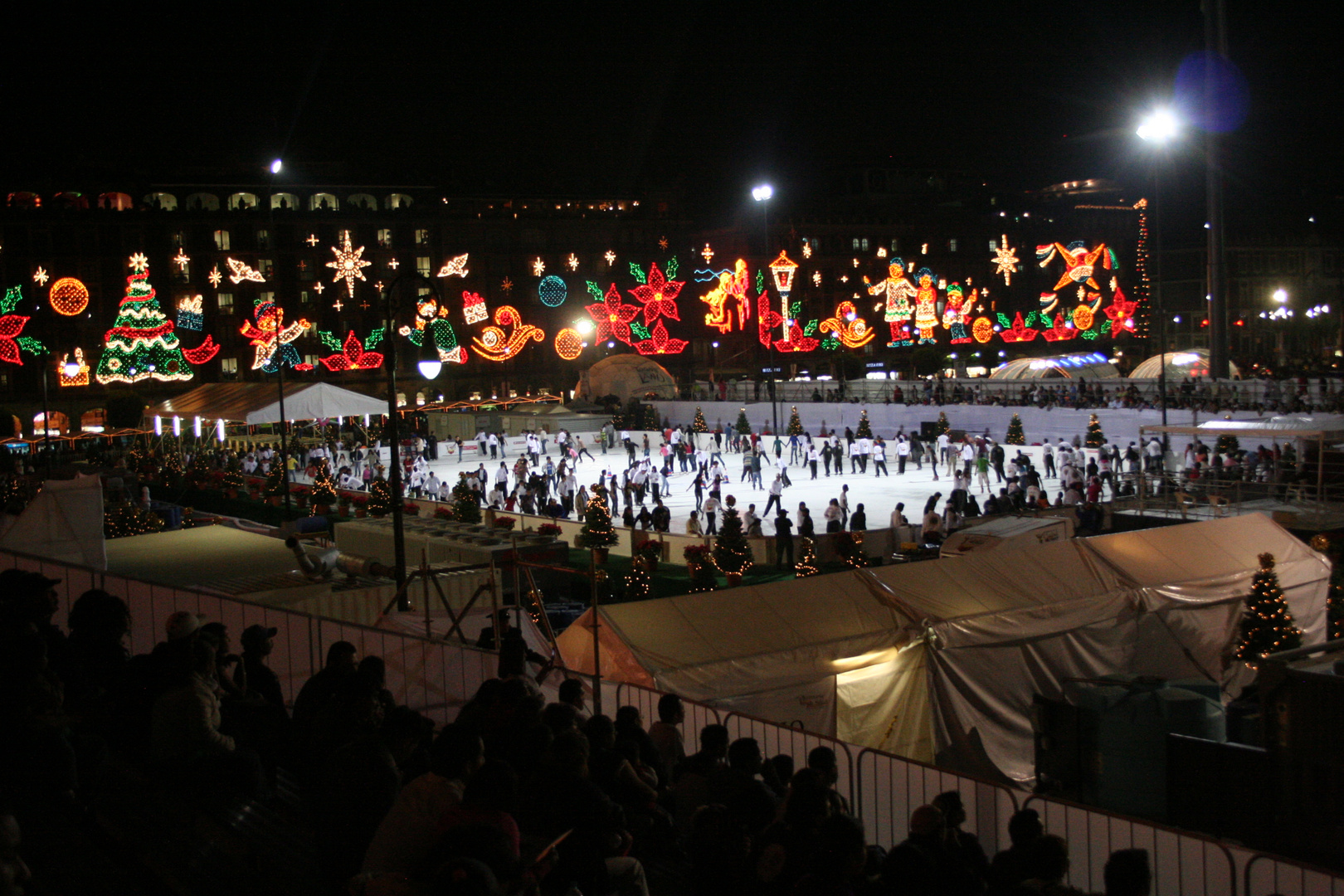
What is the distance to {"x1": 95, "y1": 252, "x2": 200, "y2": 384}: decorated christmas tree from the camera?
127 feet

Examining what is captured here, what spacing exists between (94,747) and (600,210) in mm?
72953

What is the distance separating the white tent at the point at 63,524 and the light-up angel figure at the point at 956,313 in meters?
57.5

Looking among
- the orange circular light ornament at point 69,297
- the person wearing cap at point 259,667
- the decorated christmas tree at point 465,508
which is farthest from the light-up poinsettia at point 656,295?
the person wearing cap at point 259,667

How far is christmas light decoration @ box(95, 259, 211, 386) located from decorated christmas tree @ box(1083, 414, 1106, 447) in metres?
31.1

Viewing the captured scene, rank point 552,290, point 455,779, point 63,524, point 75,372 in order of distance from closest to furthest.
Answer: point 455,779 → point 63,524 → point 75,372 → point 552,290

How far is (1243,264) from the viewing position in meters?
86.4

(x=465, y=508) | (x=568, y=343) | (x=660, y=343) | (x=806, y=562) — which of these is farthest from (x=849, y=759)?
(x=660, y=343)

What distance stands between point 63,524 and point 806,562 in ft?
33.9

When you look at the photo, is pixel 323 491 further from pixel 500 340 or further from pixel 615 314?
pixel 615 314

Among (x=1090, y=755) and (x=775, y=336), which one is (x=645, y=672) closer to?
(x=1090, y=755)

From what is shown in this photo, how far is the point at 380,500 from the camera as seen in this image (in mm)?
23594

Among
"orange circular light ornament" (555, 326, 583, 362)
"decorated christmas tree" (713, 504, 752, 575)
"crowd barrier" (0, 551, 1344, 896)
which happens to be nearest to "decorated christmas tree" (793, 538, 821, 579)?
"decorated christmas tree" (713, 504, 752, 575)

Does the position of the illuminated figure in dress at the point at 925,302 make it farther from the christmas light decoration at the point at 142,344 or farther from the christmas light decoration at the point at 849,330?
the christmas light decoration at the point at 142,344

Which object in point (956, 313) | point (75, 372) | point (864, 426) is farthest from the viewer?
point (956, 313)
